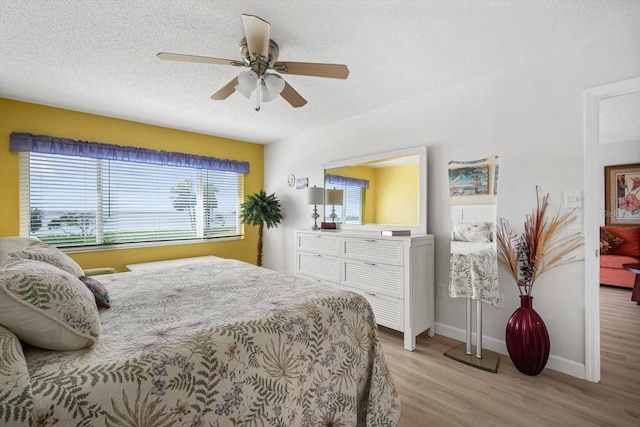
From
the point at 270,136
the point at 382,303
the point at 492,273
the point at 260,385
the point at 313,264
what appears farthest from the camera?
the point at 270,136

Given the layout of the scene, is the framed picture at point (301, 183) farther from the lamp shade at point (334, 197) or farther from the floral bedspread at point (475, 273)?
the floral bedspread at point (475, 273)

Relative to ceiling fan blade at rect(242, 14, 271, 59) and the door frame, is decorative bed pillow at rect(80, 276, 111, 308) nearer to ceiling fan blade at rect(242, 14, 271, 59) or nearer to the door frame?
ceiling fan blade at rect(242, 14, 271, 59)

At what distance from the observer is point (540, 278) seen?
Result: 94.6 inches

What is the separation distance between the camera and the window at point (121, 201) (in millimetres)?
3344

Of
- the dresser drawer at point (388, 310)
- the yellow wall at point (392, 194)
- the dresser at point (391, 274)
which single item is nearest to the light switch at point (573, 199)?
the dresser at point (391, 274)

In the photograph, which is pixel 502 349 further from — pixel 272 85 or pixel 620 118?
pixel 620 118

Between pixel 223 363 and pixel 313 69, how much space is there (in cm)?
178

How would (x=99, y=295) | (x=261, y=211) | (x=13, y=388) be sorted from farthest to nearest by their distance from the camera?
(x=261, y=211) → (x=99, y=295) → (x=13, y=388)

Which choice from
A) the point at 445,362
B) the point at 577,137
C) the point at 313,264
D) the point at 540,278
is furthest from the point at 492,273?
the point at 313,264

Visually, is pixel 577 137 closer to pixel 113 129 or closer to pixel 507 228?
pixel 507 228

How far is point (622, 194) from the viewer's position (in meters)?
5.01

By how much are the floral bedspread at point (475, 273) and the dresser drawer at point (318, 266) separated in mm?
1295

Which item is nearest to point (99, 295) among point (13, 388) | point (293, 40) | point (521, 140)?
point (13, 388)

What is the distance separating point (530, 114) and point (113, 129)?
4.65 metres
